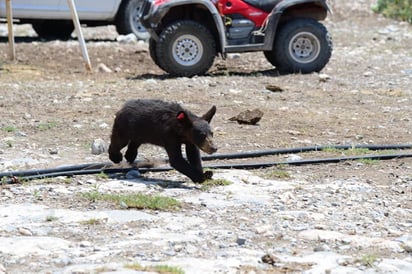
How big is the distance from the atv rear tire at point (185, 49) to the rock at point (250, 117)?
4.24 meters

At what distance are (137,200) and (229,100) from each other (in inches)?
222

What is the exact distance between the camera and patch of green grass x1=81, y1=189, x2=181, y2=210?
313 inches

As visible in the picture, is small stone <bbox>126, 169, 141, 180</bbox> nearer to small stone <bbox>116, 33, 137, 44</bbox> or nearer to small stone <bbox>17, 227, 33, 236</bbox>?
small stone <bbox>17, 227, 33, 236</bbox>

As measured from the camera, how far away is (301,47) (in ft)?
54.2

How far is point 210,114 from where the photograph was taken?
29.7 ft

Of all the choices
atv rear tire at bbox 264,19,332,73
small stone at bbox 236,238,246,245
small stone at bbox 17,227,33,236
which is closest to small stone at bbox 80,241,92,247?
small stone at bbox 17,227,33,236

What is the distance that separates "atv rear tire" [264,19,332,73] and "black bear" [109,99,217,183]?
7.19 metres

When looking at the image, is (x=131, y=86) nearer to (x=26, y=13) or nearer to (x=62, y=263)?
(x=26, y=13)

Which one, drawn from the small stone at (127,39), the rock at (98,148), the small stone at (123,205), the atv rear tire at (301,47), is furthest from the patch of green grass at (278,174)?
the small stone at (127,39)

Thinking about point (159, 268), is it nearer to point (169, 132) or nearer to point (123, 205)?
point (123, 205)

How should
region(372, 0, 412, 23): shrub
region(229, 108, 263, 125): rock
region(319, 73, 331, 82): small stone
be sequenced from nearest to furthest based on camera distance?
region(229, 108, 263, 125): rock, region(319, 73, 331, 82): small stone, region(372, 0, 412, 23): shrub

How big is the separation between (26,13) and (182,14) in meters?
5.28

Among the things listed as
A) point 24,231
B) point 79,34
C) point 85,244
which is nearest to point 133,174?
point 24,231

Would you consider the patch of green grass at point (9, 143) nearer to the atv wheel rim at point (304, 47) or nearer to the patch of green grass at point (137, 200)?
the patch of green grass at point (137, 200)
